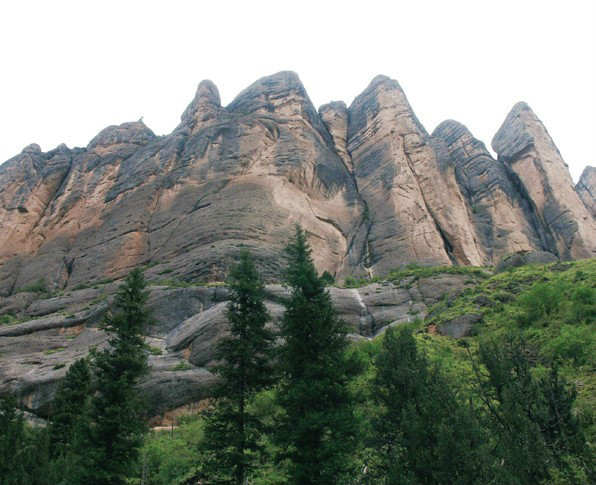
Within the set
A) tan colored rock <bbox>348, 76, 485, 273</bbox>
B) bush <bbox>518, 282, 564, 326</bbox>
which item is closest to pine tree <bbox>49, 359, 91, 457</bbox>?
bush <bbox>518, 282, 564, 326</bbox>

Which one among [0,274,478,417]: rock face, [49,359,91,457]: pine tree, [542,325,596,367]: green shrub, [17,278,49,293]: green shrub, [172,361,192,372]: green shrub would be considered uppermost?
[17,278,49,293]: green shrub

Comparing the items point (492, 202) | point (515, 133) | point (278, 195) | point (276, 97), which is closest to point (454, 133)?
point (515, 133)

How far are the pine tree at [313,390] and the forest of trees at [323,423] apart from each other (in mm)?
35

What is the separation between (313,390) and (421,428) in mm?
3170

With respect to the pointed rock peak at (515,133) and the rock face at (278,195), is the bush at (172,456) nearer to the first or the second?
the rock face at (278,195)

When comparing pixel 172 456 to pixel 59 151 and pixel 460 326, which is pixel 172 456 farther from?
pixel 59 151

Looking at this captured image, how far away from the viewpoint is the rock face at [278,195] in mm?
47875

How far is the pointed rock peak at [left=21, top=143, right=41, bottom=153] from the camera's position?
244 feet

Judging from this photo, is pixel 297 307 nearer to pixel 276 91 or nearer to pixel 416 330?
pixel 416 330

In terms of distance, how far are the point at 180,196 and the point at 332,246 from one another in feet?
55.6

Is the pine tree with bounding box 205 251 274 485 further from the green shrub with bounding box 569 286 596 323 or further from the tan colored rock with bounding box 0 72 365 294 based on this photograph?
the tan colored rock with bounding box 0 72 365 294

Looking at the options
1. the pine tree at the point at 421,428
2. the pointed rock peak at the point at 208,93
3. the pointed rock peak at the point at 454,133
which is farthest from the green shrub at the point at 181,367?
the pointed rock peak at the point at 454,133

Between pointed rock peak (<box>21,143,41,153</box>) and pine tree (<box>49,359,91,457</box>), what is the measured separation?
64239 millimetres

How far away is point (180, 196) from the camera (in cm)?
5328
